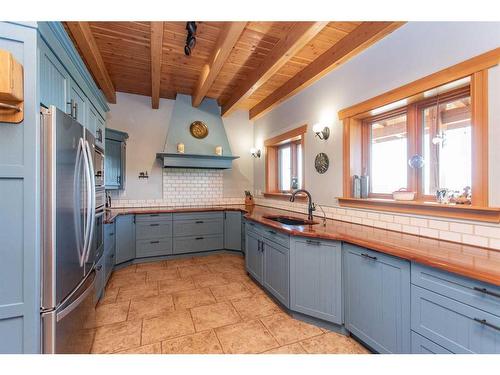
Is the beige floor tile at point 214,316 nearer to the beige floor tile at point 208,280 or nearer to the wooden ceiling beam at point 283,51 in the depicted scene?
the beige floor tile at point 208,280

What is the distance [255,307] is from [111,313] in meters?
1.43

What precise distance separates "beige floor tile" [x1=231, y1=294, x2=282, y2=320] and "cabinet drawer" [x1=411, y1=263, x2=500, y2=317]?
142 cm

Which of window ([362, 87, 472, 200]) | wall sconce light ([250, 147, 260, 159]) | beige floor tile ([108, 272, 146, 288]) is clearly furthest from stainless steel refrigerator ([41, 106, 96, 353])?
wall sconce light ([250, 147, 260, 159])

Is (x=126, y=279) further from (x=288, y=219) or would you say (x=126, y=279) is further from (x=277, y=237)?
(x=288, y=219)

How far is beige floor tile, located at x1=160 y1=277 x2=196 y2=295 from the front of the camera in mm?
2826

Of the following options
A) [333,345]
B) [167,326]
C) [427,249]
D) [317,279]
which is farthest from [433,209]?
[167,326]

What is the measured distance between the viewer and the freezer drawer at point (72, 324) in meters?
1.22

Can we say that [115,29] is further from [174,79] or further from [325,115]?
[325,115]

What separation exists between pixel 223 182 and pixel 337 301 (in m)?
3.36

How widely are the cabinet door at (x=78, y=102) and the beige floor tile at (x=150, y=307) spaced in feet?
6.15

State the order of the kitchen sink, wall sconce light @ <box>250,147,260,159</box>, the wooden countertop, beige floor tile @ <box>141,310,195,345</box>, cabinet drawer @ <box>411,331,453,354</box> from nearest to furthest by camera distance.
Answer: the wooden countertop < cabinet drawer @ <box>411,331,453,354</box> < beige floor tile @ <box>141,310,195,345</box> < the kitchen sink < wall sconce light @ <box>250,147,260,159</box>

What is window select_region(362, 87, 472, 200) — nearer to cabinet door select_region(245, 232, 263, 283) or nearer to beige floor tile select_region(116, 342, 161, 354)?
cabinet door select_region(245, 232, 263, 283)

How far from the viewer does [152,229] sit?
3.84 m
